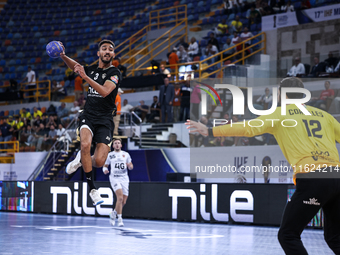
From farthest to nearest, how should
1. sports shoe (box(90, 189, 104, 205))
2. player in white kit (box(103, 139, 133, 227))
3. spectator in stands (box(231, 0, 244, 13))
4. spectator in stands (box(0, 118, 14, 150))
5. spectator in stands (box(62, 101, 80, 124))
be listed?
1. spectator in stands (box(231, 0, 244, 13))
2. spectator in stands (box(0, 118, 14, 150))
3. spectator in stands (box(62, 101, 80, 124))
4. player in white kit (box(103, 139, 133, 227))
5. sports shoe (box(90, 189, 104, 205))

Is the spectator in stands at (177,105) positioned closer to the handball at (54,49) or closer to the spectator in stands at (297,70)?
the spectator in stands at (297,70)

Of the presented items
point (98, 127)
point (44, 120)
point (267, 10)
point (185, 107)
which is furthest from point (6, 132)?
point (98, 127)

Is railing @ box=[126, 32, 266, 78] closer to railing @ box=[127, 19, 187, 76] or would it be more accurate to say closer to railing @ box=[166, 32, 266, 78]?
railing @ box=[166, 32, 266, 78]

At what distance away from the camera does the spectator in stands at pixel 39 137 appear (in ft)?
65.2

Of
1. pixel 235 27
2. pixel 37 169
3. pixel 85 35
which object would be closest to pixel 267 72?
pixel 235 27

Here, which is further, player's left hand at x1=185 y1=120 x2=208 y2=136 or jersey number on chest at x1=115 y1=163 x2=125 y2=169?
jersey number on chest at x1=115 y1=163 x2=125 y2=169

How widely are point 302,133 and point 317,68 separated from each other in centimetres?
1135

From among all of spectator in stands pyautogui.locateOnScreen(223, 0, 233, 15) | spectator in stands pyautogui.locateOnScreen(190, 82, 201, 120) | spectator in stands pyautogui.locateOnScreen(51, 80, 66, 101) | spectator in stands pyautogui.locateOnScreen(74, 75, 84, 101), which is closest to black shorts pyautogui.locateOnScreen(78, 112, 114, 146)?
spectator in stands pyautogui.locateOnScreen(190, 82, 201, 120)

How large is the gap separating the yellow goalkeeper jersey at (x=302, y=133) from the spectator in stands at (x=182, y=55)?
60.7ft

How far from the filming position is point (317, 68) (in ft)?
50.1

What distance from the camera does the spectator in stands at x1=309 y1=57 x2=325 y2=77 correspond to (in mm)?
Result: 15016

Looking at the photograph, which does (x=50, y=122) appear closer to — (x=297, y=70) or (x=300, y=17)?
(x=297, y=70)

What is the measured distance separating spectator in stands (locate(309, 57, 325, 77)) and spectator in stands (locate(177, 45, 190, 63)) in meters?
8.54

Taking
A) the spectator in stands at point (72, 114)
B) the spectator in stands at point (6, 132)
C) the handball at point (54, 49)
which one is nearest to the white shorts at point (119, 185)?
the handball at point (54, 49)
